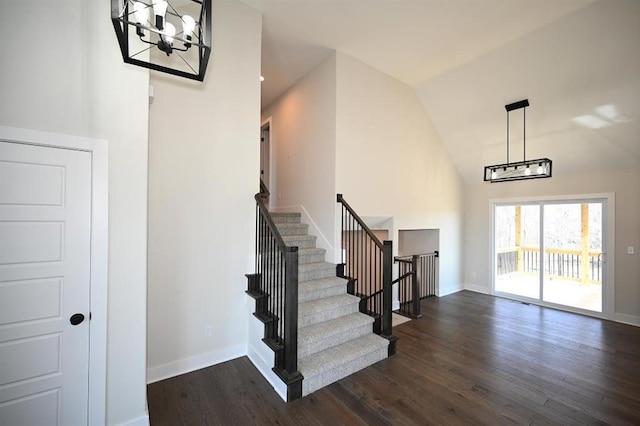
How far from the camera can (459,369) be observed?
3.01 meters

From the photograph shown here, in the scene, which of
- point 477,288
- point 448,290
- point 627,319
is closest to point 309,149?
point 448,290

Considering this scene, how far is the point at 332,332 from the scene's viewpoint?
303 cm

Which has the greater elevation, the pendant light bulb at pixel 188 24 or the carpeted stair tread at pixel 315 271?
the pendant light bulb at pixel 188 24

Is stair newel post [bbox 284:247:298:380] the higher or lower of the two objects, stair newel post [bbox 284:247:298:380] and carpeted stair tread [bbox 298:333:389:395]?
the higher

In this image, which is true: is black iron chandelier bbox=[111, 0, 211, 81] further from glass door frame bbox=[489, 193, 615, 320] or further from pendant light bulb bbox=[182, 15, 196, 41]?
glass door frame bbox=[489, 193, 615, 320]

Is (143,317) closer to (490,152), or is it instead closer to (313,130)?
(313,130)

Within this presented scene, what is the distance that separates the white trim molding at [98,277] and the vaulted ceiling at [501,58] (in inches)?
106

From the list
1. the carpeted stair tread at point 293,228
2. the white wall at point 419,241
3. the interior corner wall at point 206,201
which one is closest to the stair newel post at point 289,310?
the interior corner wall at point 206,201

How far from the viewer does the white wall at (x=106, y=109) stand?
5.71ft

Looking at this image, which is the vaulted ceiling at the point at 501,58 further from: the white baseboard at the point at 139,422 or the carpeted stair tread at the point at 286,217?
the white baseboard at the point at 139,422

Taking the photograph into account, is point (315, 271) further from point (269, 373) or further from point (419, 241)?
point (419, 241)

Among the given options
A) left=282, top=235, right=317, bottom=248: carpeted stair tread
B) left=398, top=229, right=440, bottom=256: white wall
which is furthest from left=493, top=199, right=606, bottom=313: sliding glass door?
left=282, top=235, right=317, bottom=248: carpeted stair tread

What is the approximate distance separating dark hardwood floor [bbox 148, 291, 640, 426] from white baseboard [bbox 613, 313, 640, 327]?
70cm

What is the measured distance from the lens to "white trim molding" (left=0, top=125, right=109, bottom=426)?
194cm
